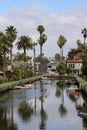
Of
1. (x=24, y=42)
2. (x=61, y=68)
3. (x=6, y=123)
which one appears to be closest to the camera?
(x=6, y=123)

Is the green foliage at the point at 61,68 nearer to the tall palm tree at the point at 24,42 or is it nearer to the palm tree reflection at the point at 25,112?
the tall palm tree at the point at 24,42

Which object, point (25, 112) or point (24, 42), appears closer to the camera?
point (25, 112)

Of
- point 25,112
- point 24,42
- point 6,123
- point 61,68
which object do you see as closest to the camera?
point 6,123

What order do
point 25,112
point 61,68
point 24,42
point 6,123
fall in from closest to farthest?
point 6,123
point 25,112
point 24,42
point 61,68

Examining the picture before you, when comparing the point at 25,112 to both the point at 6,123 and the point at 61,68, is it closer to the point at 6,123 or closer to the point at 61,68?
the point at 6,123

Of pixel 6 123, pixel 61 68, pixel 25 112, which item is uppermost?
pixel 61 68

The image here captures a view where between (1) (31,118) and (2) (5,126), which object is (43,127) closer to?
(2) (5,126)

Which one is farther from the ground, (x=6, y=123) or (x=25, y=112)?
(x=6, y=123)

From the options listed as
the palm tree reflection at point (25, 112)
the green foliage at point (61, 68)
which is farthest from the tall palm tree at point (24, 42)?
the palm tree reflection at point (25, 112)

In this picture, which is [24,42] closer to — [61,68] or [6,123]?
[61,68]

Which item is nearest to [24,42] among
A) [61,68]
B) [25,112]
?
[61,68]

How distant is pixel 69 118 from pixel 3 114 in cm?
829

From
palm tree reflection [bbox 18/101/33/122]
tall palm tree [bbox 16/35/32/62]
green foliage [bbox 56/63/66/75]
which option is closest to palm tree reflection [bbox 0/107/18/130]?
palm tree reflection [bbox 18/101/33/122]

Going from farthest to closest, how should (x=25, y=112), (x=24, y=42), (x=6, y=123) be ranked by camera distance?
1. (x=24, y=42)
2. (x=25, y=112)
3. (x=6, y=123)
